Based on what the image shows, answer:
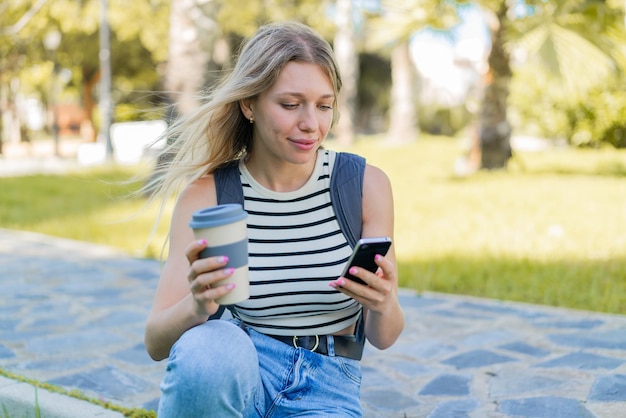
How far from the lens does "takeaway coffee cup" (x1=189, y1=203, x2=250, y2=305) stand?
1.76m

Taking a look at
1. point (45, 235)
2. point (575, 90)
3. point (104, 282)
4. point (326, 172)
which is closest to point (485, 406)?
point (326, 172)

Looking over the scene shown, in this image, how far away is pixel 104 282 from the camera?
5.53 m

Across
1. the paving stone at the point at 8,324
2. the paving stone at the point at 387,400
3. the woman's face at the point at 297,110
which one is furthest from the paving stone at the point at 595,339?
the paving stone at the point at 8,324

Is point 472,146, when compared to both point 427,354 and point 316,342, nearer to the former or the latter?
point 427,354

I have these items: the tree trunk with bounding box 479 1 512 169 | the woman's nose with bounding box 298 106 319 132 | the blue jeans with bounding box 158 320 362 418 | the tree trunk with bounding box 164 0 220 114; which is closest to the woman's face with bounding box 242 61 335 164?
the woman's nose with bounding box 298 106 319 132

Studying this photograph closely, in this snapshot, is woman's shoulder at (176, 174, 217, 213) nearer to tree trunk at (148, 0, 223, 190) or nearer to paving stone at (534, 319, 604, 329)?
paving stone at (534, 319, 604, 329)

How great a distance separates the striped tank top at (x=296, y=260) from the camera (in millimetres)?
2219

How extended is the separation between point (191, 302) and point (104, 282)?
12.3 ft

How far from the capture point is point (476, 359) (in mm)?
3688

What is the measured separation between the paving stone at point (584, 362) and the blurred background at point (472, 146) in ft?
3.56

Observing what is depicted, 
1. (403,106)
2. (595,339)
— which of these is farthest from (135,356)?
(403,106)

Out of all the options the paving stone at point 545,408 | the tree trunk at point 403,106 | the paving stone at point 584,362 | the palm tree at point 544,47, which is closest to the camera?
the paving stone at point 545,408

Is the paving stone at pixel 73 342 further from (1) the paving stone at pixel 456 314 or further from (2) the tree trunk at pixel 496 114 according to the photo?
(2) the tree trunk at pixel 496 114

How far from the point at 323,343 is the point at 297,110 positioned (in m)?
0.71
